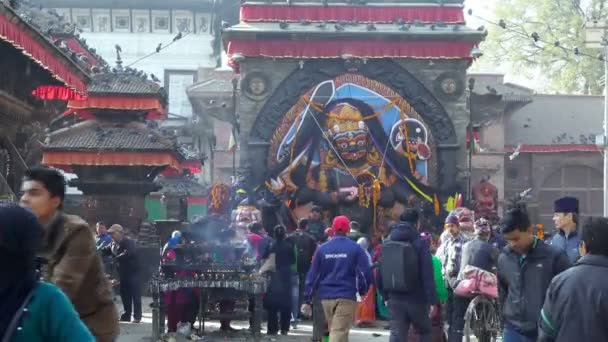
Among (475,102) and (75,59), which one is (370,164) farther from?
(75,59)

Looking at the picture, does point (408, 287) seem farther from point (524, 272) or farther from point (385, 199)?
point (385, 199)

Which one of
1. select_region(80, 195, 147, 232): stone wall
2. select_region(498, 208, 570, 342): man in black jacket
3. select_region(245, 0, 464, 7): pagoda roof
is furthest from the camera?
select_region(245, 0, 464, 7): pagoda roof

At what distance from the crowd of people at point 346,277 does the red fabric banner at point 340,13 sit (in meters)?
12.6

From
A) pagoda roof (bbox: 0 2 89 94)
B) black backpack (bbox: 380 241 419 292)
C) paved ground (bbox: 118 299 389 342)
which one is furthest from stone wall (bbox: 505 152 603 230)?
black backpack (bbox: 380 241 419 292)

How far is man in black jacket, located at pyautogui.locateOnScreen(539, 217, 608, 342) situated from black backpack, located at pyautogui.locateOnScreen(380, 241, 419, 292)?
448 centimetres

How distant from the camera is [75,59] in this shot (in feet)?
56.6

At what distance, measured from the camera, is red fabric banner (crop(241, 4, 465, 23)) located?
31234 mm

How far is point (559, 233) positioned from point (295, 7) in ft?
66.8

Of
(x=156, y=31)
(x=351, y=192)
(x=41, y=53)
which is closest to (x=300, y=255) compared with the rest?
(x=41, y=53)

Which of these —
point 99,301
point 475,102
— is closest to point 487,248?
point 99,301

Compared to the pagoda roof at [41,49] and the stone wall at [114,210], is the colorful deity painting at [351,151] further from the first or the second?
the pagoda roof at [41,49]

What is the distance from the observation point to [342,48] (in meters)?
31.2

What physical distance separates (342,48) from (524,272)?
906 inches

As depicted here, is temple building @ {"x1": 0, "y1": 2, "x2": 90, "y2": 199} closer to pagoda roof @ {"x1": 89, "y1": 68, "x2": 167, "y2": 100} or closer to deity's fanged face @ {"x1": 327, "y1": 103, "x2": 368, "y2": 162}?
pagoda roof @ {"x1": 89, "y1": 68, "x2": 167, "y2": 100}
